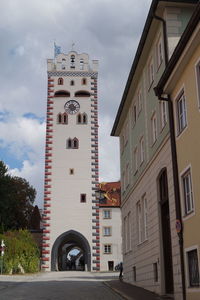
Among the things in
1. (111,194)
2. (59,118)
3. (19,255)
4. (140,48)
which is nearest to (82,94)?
(59,118)

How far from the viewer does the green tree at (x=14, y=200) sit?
58.0m

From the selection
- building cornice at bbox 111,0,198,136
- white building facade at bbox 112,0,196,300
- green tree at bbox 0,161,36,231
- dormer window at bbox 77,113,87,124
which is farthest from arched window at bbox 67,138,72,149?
white building facade at bbox 112,0,196,300

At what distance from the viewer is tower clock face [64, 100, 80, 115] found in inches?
2167

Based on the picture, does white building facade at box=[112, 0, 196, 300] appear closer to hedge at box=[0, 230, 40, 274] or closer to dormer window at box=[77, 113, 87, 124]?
hedge at box=[0, 230, 40, 274]

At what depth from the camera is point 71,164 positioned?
52.7 meters

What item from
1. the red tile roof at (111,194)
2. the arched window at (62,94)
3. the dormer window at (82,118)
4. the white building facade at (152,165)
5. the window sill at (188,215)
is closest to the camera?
the window sill at (188,215)

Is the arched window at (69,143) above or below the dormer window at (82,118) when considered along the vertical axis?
below

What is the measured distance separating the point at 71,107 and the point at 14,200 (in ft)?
46.4

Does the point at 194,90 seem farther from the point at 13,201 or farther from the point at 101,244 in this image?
the point at 13,201

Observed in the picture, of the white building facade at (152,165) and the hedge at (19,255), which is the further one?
the hedge at (19,255)

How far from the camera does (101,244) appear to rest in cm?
5525

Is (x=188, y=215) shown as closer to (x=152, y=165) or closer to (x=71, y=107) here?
(x=152, y=165)

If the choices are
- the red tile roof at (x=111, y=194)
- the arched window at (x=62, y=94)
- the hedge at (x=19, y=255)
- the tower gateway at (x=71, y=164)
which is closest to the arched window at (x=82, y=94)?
the tower gateway at (x=71, y=164)

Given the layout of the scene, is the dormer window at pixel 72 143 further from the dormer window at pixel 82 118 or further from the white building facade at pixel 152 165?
the white building facade at pixel 152 165
